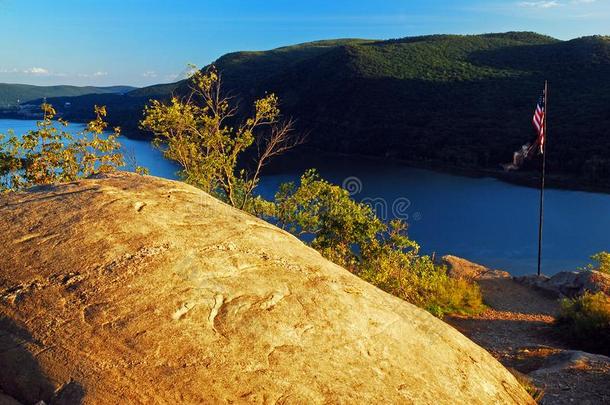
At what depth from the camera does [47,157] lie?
509 inches

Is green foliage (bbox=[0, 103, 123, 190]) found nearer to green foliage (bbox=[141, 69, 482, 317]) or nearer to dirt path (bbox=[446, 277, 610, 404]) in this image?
green foliage (bbox=[141, 69, 482, 317])

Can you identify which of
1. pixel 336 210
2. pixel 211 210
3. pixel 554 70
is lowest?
pixel 336 210

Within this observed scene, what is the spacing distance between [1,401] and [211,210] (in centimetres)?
284

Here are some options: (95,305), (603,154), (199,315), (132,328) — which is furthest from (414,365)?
(603,154)

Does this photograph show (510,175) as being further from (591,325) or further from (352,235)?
(352,235)

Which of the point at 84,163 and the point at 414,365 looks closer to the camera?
the point at 414,365

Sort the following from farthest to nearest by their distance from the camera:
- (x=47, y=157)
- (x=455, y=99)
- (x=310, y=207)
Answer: (x=455, y=99) → (x=310, y=207) → (x=47, y=157)

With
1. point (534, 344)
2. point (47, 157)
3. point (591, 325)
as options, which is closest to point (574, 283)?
point (591, 325)

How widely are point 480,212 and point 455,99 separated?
38.2 m

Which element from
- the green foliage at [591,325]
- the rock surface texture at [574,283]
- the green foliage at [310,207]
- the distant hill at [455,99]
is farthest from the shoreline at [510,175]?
the green foliage at [310,207]

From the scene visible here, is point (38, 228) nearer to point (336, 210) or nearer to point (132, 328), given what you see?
point (132, 328)

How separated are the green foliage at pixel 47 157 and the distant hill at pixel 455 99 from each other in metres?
33.6

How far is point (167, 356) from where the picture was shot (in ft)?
11.6

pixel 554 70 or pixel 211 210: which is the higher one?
pixel 554 70
